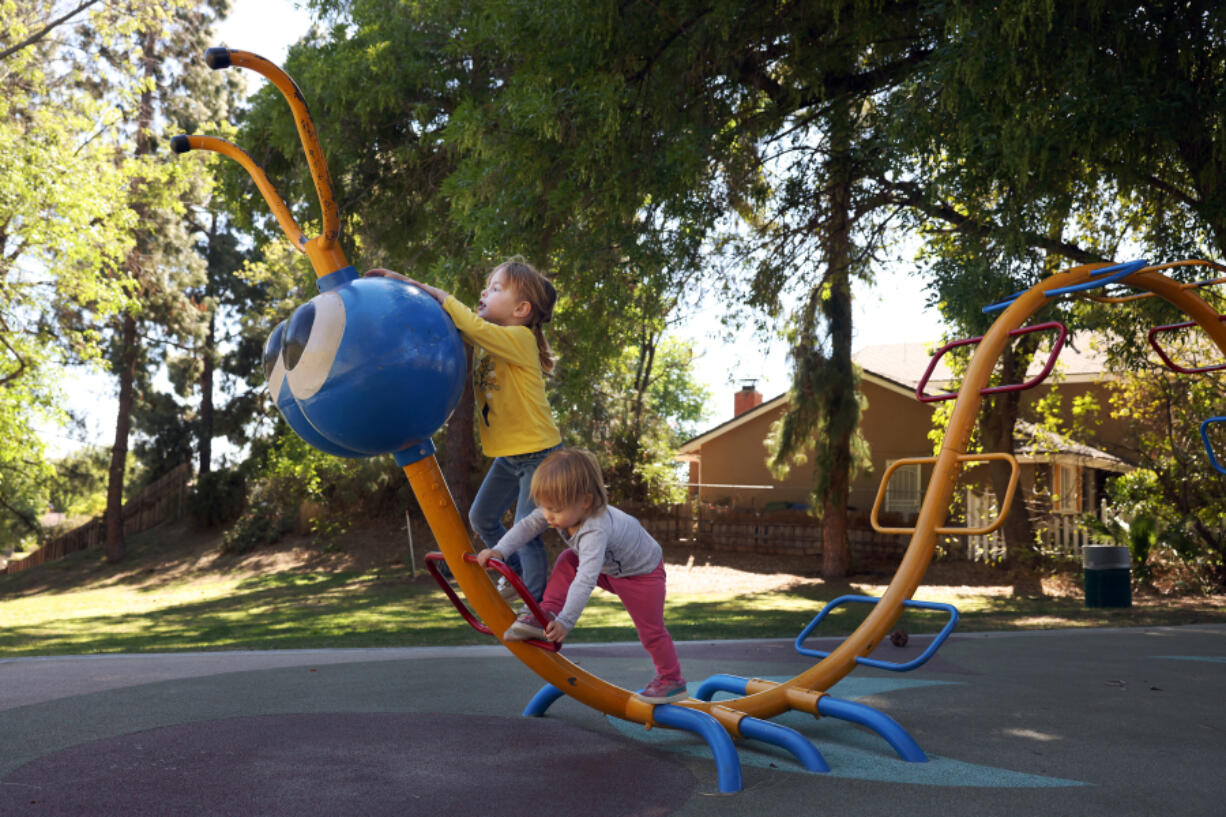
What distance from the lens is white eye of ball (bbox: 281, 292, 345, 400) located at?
3.73m

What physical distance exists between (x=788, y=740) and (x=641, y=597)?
33.8 inches

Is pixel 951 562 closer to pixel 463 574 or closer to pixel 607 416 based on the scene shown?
pixel 607 416

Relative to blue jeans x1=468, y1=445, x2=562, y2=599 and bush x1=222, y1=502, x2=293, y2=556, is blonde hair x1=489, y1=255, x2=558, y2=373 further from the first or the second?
bush x1=222, y1=502, x2=293, y2=556

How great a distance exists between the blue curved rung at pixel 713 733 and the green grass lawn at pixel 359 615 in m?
4.97

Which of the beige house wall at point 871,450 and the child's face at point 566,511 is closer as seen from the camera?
the child's face at point 566,511

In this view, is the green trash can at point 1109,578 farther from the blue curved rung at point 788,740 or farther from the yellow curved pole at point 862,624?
the blue curved rung at point 788,740

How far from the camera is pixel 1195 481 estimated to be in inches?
602

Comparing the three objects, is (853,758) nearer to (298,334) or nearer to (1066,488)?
(298,334)

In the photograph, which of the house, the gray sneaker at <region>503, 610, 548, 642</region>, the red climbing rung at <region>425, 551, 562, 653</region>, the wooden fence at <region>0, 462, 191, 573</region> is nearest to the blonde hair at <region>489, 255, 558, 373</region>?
the red climbing rung at <region>425, 551, 562, 653</region>

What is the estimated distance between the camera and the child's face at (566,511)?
159 inches

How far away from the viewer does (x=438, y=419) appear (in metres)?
4.00

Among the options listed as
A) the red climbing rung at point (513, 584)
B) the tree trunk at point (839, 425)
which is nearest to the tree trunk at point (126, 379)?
the tree trunk at point (839, 425)

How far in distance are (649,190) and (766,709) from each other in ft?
21.2

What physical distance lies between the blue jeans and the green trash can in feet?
34.6
